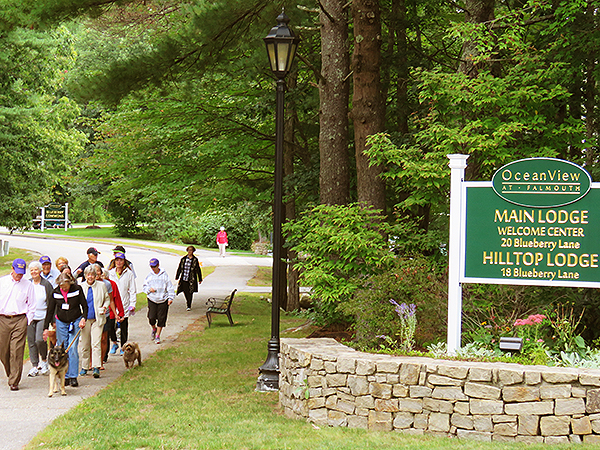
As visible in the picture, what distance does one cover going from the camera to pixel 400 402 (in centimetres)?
769

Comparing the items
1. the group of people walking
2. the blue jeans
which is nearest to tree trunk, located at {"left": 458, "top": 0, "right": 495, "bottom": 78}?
the group of people walking

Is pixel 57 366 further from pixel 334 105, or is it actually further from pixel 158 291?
pixel 334 105

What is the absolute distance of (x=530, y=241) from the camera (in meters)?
8.38

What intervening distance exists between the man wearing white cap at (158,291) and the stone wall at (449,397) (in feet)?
19.9

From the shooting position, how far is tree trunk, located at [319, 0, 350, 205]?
43.3 feet

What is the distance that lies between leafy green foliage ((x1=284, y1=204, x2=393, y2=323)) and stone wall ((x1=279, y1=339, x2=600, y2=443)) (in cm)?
252

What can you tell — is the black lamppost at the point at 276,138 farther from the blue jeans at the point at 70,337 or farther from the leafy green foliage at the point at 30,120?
the leafy green foliage at the point at 30,120

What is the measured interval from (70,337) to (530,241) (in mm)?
6493

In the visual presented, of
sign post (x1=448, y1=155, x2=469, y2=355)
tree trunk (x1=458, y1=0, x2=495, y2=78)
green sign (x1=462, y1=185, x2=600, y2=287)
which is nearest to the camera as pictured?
green sign (x1=462, y1=185, x2=600, y2=287)

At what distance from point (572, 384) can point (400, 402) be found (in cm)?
180

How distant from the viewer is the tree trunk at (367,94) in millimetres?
12195

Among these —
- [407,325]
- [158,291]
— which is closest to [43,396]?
[158,291]

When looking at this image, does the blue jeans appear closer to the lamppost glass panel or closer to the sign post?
the lamppost glass panel

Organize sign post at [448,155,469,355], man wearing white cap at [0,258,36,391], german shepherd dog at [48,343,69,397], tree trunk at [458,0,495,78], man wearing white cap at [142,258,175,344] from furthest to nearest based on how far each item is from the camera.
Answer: man wearing white cap at [142,258,175,344], tree trunk at [458,0,495,78], man wearing white cap at [0,258,36,391], german shepherd dog at [48,343,69,397], sign post at [448,155,469,355]
